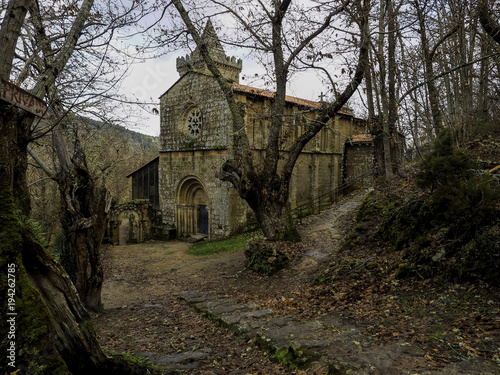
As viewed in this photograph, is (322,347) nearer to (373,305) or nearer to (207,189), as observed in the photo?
(373,305)

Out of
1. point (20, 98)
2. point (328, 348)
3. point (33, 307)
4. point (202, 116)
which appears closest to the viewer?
point (33, 307)

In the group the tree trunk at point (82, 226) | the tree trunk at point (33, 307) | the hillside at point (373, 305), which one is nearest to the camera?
the tree trunk at point (33, 307)

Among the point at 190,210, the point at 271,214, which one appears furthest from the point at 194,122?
the point at 271,214

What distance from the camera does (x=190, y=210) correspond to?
65.1 ft

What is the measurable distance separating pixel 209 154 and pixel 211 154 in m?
0.17

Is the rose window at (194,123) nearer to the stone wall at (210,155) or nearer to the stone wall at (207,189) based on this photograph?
→ the stone wall at (210,155)

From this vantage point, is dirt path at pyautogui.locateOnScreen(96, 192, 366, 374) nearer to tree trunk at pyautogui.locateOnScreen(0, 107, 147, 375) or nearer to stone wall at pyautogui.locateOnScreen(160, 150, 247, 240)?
tree trunk at pyautogui.locateOnScreen(0, 107, 147, 375)

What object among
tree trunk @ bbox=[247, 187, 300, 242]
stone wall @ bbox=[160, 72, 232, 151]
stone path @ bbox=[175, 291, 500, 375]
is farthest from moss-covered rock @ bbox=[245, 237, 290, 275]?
stone wall @ bbox=[160, 72, 232, 151]

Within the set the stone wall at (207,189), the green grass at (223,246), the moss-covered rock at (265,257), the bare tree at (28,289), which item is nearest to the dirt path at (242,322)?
the moss-covered rock at (265,257)

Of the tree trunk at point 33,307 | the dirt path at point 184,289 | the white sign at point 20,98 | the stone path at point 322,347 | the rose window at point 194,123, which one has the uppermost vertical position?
the rose window at point 194,123

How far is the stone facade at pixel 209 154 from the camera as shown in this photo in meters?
17.2

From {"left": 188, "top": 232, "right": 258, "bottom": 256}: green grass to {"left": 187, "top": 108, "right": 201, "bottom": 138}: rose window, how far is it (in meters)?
6.68

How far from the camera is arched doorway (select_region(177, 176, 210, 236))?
64.6ft

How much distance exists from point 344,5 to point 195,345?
8.09 metres
